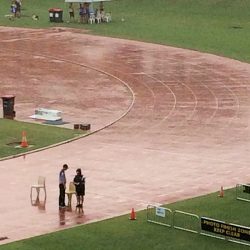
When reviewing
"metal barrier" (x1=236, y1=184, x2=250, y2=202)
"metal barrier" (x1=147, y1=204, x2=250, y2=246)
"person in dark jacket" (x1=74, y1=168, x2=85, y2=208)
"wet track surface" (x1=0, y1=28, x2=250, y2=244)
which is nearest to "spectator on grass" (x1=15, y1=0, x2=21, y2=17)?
"wet track surface" (x1=0, y1=28, x2=250, y2=244)

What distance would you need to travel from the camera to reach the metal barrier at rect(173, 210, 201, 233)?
1288 inches

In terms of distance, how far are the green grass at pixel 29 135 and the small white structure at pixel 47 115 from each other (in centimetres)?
123

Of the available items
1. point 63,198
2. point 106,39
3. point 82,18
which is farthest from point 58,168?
point 82,18

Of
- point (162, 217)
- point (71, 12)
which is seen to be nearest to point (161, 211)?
point (162, 217)

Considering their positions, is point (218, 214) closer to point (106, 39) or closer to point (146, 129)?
point (146, 129)

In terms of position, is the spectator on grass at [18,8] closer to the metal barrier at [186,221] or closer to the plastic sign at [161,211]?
the metal barrier at [186,221]

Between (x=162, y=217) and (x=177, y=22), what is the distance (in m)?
47.5

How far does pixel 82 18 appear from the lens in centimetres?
8212

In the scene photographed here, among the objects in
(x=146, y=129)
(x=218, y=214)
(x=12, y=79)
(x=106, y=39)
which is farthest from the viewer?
(x=106, y=39)

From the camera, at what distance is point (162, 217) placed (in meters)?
33.6

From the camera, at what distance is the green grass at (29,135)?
45.0m

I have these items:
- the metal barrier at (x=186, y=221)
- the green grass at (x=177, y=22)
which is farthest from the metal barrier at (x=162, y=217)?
the green grass at (x=177, y=22)

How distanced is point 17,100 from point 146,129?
9.00 m

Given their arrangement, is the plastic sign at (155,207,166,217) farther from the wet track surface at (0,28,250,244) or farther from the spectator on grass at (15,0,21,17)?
the spectator on grass at (15,0,21,17)
